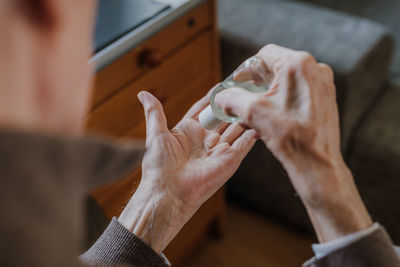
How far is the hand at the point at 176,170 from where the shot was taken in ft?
1.97

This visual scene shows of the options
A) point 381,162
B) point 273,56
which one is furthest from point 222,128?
point 381,162

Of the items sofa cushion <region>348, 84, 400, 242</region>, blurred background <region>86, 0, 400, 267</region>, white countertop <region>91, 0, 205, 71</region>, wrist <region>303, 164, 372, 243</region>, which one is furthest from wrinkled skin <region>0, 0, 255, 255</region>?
sofa cushion <region>348, 84, 400, 242</region>

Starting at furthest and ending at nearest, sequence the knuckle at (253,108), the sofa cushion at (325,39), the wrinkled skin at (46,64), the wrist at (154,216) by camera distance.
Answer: the sofa cushion at (325,39) < the wrist at (154,216) < the knuckle at (253,108) < the wrinkled skin at (46,64)

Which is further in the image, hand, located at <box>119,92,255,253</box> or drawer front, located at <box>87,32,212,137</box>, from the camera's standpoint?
drawer front, located at <box>87,32,212,137</box>

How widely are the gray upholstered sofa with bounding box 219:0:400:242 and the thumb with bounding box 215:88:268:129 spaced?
0.59 metres

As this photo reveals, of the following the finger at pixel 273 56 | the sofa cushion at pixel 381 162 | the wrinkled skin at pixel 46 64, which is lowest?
the sofa cushion at pixel 381 162

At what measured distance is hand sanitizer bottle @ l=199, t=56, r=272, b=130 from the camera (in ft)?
1.87

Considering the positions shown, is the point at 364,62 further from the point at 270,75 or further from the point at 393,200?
the point at 270,75

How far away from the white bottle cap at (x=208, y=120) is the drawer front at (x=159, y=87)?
117mm

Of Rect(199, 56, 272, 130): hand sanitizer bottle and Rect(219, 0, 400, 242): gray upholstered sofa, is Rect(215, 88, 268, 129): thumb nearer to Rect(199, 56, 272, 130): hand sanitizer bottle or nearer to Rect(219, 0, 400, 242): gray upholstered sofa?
Rect(199, 56, 272, 130): hand sanitizer bottle

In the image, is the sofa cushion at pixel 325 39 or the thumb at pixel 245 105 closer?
the thumb at pixel 245 105

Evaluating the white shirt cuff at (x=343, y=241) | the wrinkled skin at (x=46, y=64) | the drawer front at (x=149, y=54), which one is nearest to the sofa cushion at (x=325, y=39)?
the drawer front at (x=149, y=54)

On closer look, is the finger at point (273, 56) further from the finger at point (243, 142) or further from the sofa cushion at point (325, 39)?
the sofa cushion at point (325, 39)

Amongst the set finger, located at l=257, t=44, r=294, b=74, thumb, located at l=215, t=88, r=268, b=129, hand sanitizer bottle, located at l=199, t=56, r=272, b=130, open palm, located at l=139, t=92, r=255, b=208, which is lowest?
open palm, located at l=139, t=92, r=255, b=208
